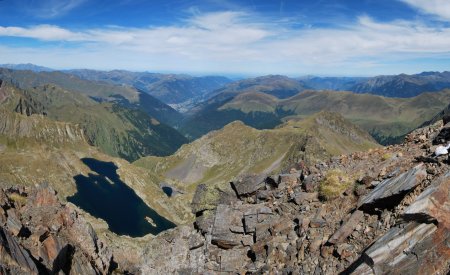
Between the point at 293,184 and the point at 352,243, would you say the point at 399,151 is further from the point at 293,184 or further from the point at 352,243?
the point at 352,243

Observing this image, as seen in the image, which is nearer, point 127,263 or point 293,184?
point 293,184

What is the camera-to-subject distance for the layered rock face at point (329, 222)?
19.8 m

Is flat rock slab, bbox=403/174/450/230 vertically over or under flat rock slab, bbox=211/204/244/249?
over

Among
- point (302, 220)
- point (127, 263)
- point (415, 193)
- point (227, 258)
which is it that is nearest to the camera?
point (415, 193)

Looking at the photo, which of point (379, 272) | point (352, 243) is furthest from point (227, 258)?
point (379, 272)

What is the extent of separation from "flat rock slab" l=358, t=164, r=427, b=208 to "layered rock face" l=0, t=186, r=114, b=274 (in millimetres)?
22284

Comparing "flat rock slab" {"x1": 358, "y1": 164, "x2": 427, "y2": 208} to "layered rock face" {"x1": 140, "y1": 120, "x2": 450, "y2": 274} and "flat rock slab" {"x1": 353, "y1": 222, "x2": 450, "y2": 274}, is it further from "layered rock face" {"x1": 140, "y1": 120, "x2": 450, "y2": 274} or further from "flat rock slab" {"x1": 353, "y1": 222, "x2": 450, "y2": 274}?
"flat rock slab" {"x1": 353, "y1": 222, "x2": 450, "y2": 274}

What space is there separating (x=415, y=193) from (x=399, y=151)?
30.3 feet

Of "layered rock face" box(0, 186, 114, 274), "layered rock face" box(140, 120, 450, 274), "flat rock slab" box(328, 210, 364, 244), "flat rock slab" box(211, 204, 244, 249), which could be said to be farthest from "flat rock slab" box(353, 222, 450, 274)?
"layered rock face" box(0, 186, 114, 274)

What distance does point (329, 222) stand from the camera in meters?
26.5

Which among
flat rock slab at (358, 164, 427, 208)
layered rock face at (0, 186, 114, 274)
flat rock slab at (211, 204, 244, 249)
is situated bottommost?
layered rock face at (0, 186, 114, 274)

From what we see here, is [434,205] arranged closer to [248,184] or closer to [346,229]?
[346,229]

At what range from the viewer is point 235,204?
1351 inches

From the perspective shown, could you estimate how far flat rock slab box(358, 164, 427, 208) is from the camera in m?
23.3
